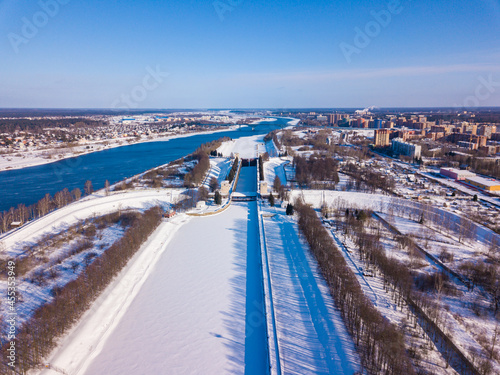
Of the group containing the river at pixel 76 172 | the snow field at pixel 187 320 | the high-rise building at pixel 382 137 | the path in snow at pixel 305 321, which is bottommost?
the snow field at pixel 187 320

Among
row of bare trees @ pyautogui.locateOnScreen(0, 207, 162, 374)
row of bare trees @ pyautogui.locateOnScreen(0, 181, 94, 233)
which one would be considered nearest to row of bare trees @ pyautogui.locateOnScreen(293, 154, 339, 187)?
row of bare trees @ pyautogui.locateOnScreen(0, 207, 162, 374)

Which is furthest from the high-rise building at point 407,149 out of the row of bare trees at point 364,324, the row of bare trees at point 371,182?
the row of bare trees at point 364,324

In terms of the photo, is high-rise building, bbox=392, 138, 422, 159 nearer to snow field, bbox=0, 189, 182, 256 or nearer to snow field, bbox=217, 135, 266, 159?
snow field, bbox=217, 135, 266, 159

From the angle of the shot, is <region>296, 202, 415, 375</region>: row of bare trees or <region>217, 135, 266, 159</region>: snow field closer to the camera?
<region>296, 202, 415, 375</region>: row of bare trees

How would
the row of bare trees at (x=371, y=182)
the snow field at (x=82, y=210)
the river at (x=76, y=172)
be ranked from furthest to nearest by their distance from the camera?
the river at (x=76, y=172) → the row of bare trees at (x=371, y=182) → the snow field at (x=82, y=210)

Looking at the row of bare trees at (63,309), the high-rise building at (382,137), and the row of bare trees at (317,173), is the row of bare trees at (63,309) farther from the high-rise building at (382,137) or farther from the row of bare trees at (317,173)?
the high-rise building at (382,137)

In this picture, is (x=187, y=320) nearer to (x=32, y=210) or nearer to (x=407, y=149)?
(x=32, y=210)

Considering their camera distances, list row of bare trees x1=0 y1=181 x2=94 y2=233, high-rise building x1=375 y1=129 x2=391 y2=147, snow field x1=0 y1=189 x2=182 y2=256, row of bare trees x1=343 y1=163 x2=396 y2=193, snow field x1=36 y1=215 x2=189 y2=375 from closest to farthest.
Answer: snow field x1=36 y1=215 x2=189 y2=375
snow field x1=0 y1=189 x2=182 y2=256
row of bare trees x1=0 y1=181 x2=94 y2=233
row of bare trees x1=343 y1=163 x2=396 y2=193
high-rise building x1=375 y1=129 x2=391 y2=147

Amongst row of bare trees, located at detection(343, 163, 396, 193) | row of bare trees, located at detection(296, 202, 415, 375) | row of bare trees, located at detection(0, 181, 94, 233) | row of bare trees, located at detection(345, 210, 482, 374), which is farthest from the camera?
row of bare trees, located at detection(343, 163, 396, 193)
